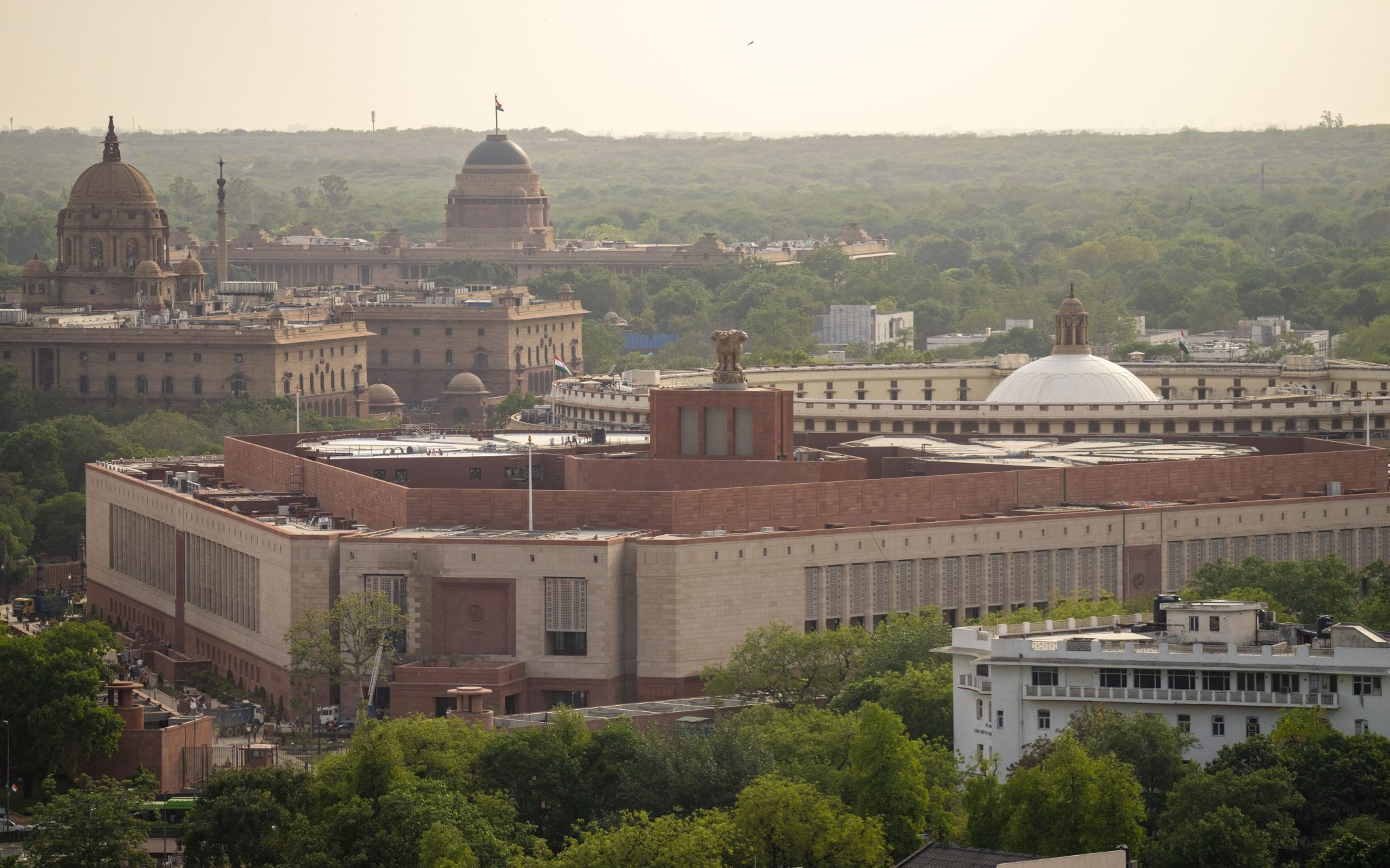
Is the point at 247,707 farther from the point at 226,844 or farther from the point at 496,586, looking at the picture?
the point at 226,844

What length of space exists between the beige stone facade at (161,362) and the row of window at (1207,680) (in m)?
118

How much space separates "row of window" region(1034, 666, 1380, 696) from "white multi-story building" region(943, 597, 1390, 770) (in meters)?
0.02

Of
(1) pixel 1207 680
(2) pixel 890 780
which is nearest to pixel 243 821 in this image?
(2) pixel 890 780

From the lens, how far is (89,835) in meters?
78.8

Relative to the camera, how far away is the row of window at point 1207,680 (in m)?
79.9

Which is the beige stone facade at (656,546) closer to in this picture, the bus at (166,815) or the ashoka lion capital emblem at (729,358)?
the ashoka lion capital emblem at (729,358)

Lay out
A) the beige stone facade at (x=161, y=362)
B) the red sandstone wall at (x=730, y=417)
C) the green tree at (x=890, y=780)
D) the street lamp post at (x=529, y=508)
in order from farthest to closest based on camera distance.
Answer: the beige stone facade at (x=161, y=362) → the red sandstone wall at (x=730, y=417) → the street lamp post at (x=529, y=508) → the green tree at (x=890, y=780)

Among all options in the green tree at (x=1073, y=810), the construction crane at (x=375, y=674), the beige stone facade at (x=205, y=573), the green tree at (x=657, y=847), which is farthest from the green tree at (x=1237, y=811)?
the beige stone facade at (x=205, y=573)

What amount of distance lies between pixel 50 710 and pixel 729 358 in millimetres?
32970

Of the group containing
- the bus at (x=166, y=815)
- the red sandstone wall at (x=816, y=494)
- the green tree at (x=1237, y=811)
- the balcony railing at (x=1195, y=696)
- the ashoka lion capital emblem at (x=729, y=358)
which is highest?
the ashoka lion capital emblem at (x=729, y=358)

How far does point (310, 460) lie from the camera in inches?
4860

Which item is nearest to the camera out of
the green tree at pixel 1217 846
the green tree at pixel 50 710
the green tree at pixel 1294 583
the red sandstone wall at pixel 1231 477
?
the green tree at pixel 1217 846

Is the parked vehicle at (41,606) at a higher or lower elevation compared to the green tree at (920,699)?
lower

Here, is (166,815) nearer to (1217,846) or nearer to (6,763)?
(6,763)
